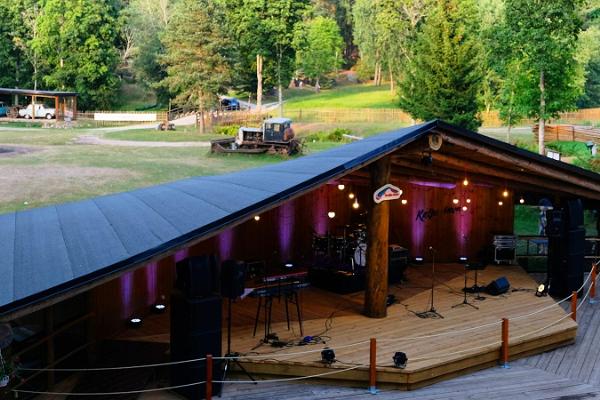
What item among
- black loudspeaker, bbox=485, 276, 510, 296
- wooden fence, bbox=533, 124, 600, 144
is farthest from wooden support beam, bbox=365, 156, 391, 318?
wooden fence, bbox=533, 124, 600, 144

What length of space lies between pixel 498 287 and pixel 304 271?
12.1 feet

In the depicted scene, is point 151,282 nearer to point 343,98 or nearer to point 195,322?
point 195,322

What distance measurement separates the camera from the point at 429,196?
48.4 ft

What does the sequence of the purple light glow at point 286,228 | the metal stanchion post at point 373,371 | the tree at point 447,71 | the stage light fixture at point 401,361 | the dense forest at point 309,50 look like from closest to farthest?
the metal stanchion post at point 373,371, the stage light fixture at point 401,361, the purple light glow at point 286,228, the dense forest at point 309,50, the tree at point 447,71

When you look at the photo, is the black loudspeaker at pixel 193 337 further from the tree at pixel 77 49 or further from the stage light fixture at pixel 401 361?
the tree at pixel 77 49

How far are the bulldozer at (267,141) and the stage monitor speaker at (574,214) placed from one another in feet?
71.9

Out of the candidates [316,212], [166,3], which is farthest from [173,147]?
[166,3]

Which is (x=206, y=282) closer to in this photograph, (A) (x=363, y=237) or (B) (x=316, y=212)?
(A) (x=363, y=237)

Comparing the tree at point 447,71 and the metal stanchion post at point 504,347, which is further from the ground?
the tree at point 447,71

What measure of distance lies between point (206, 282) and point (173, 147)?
2863 centimetres

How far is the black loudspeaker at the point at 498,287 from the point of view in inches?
470

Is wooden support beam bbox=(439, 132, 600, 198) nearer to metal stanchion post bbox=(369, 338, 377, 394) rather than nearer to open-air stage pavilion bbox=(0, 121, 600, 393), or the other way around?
A: open-air stage pavilion bbox=(0, 121, 600, 393)

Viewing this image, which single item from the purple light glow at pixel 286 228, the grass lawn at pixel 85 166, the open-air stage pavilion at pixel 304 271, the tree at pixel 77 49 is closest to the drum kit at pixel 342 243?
the open-air stage pavilion at pixel 304 271

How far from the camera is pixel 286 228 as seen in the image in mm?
13781
